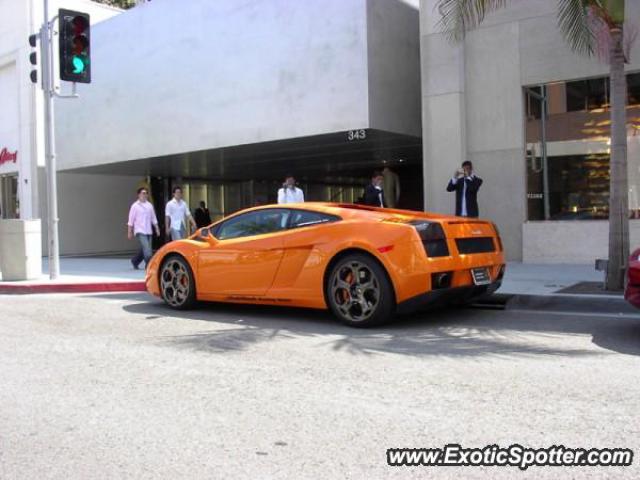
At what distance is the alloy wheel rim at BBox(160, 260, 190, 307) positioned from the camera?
8.49 m

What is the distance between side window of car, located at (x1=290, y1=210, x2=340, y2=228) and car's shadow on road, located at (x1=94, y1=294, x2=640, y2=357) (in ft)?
3.79

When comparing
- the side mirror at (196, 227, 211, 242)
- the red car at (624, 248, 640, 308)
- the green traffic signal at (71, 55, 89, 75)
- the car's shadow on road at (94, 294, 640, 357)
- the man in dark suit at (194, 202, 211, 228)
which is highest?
the green traffic signal at (71, 55, 89, 75)

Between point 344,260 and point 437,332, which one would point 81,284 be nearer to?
point 344,260

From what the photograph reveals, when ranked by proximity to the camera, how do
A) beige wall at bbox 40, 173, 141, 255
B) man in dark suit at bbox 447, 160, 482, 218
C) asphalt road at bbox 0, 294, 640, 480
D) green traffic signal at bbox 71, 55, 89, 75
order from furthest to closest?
beige wall at bbox 40, 173, 141, 255, man in dark suit at bbox 447, 160, 482, 218, green traffic signal at bbox 71, 55, 89, 75, asphalt road at bbox 0, 294, 640, 480

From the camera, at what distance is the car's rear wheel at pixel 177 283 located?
8414 mm

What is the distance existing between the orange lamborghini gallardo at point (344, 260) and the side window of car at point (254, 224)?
0.01 metres

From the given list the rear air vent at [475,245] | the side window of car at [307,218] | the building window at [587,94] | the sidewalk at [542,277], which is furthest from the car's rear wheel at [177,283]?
the building window at [587,94]

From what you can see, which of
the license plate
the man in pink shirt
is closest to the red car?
the license plate

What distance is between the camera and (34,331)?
23.9 ft

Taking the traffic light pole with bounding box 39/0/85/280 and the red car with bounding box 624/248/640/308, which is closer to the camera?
the red car with bounding box 624/248/640/308

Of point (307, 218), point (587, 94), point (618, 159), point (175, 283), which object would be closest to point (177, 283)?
point (175, 283)

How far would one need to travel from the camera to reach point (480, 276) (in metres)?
7.16

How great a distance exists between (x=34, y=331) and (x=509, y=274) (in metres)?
7.23

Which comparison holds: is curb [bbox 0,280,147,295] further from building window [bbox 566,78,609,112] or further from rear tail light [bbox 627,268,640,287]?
building window [bbox 566,78,609,112]
